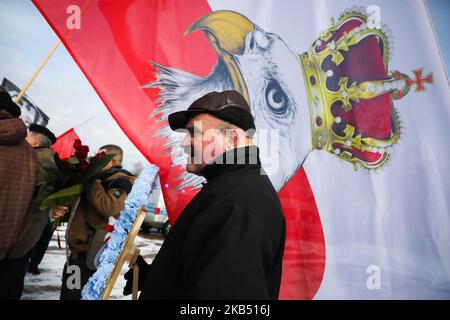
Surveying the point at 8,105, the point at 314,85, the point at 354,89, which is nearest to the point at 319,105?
the point at 314,85

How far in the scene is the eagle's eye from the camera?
268 centimetres

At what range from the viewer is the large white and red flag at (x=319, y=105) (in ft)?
7.99

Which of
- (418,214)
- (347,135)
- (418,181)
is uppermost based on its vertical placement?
(347,135)

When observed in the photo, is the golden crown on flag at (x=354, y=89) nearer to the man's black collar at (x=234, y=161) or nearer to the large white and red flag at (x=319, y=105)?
the large white and red flag at (x=319, y=105)

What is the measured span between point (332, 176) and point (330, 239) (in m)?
0.54

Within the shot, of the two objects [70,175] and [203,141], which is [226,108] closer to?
[203,141]

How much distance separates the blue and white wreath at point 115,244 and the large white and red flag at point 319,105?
2.02 ft

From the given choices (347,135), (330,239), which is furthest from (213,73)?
(330,239)

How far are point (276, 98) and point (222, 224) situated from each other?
2014 mm

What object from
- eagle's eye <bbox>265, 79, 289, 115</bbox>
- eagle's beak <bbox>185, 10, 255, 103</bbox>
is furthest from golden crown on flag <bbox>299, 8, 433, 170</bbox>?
eagle's beak <bbox>185, 10, 255, 103</bbox>

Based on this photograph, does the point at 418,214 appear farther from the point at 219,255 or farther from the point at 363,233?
the point at 219,255

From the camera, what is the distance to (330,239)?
8.27 ft

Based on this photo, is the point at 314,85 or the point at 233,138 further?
the point at 314,85

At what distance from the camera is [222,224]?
2.91 feet
